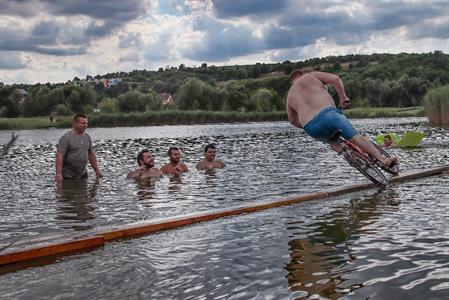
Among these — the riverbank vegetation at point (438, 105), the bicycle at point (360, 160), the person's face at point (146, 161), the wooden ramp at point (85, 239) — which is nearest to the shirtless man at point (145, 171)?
the person's face at point (146, 161)

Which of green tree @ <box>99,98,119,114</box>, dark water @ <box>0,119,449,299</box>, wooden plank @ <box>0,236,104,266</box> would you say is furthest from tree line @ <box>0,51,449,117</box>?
wooden plank @ <box>0,236,104,266</box>

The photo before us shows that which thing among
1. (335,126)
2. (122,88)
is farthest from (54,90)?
(335,126)

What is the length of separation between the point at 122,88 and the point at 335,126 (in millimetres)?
145350

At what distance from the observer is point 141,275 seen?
5.48 m

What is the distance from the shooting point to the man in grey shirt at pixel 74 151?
14.2 metres

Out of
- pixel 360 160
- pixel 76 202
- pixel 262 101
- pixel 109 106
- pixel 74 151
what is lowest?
pixel 76 202

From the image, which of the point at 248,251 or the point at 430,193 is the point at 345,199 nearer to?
the point at 430,193

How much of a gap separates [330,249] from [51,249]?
288 centimetres

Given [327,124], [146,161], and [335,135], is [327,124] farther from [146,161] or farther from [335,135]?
[146,161]

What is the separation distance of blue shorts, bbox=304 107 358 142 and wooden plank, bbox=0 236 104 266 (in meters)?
4.81

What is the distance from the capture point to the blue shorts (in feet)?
33.7

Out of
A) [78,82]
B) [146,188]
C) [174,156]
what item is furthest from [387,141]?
[78,82]

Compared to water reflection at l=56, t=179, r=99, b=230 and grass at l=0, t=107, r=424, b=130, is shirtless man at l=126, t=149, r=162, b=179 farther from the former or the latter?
grass at l=0, t=107, r=424, b=130

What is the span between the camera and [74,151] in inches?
567
